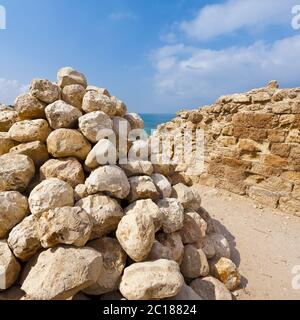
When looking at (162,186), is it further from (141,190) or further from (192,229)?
(192,229)

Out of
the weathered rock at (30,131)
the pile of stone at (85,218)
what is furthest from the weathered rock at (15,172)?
the weathered rock at (30,131)

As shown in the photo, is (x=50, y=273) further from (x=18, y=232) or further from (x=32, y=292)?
(x=18, y=232)

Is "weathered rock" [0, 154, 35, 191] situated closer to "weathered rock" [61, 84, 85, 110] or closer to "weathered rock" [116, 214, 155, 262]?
"weathered rock" [61, 84, 85, 110]

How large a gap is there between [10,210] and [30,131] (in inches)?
35.0

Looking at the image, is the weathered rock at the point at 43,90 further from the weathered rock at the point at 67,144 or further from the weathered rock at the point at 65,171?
the weathered rock at the point at 65,171

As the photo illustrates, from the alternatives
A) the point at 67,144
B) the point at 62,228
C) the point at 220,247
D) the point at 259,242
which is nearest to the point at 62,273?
the point at 62,228

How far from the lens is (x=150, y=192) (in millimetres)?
2430

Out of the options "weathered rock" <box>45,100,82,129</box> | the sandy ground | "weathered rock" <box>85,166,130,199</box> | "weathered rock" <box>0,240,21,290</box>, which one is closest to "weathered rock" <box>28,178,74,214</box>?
"weathered rock" <box>85,166,130,199</box>

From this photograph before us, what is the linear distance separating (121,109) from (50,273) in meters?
2.05

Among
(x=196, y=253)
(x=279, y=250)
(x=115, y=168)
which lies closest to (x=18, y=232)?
(x=115, y=168)

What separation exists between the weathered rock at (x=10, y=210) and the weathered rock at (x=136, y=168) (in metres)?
1.08

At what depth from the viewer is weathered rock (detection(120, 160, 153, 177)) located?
2.63 meters

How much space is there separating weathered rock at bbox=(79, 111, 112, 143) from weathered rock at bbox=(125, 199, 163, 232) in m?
0.83

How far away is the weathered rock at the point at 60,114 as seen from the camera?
2.48 metres
